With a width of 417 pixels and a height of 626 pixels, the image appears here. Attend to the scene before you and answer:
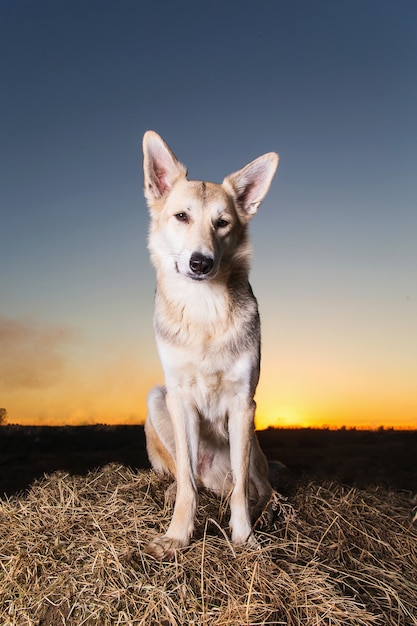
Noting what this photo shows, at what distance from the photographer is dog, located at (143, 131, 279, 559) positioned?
3.67 meters

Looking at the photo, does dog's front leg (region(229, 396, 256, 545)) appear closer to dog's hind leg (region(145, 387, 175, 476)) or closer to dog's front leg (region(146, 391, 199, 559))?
dog's front leg (region(146, 391, 199, 559))

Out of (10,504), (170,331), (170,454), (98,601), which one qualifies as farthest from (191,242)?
(10,504)

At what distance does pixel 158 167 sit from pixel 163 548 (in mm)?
2385

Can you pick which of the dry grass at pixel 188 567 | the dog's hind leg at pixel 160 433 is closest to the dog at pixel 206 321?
the dry grass at pixel 188 567

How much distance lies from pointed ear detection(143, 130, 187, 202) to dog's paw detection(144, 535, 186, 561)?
2149 mm

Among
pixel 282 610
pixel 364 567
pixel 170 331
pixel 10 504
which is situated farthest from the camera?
pixel 10 504

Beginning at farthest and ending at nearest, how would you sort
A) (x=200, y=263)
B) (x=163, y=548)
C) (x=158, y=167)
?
(x=158, y=167)
(x=200, y=263)
(x=163, y=548)

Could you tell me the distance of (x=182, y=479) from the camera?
12.1 ft

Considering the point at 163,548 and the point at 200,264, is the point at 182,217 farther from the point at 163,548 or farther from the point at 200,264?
the point at 163,548

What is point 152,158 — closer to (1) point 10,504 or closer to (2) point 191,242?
(2) point 191,242

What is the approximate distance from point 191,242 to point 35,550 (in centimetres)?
202

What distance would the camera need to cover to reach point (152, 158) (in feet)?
13.2

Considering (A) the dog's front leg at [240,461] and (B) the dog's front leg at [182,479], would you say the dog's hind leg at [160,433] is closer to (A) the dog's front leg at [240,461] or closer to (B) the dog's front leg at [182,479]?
(B) the dog's front leg at [182,479]


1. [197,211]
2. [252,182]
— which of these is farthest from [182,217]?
[252,182]
